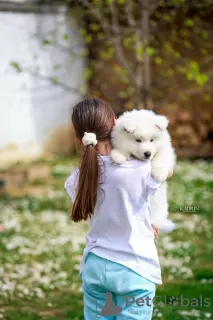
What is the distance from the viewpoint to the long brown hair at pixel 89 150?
2.79m

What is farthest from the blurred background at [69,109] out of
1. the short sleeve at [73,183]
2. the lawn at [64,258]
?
the short sleeve at [73,183]

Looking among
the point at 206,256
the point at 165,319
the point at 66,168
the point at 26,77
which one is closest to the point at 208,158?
the point at 66,168

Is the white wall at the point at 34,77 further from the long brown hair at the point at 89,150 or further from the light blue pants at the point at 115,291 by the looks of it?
the light blue pants at the point at 115,291

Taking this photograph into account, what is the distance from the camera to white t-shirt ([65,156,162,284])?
279 cm

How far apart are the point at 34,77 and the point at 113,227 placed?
912 cm

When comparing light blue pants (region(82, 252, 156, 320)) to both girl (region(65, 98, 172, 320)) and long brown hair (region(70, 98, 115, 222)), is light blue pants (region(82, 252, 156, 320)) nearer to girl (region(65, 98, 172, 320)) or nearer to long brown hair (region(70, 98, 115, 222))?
girl (region(65, 98, 172, 320))

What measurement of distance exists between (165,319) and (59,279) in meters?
1.42

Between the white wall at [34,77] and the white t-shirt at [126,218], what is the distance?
8089mm

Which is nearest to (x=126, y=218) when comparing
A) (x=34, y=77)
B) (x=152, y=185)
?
(x=152, y=185)

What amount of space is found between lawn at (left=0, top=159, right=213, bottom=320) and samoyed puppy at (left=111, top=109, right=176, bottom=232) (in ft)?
2.11

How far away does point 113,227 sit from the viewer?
9.28 feet

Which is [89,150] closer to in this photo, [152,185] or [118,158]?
[118,158]

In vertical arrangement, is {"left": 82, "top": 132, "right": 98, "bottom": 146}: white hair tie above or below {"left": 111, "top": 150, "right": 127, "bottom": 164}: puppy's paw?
above

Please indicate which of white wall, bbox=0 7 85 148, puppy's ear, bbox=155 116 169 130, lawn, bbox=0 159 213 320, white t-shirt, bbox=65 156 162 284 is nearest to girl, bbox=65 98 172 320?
white t-shirt, bbox=65 156 162 284
